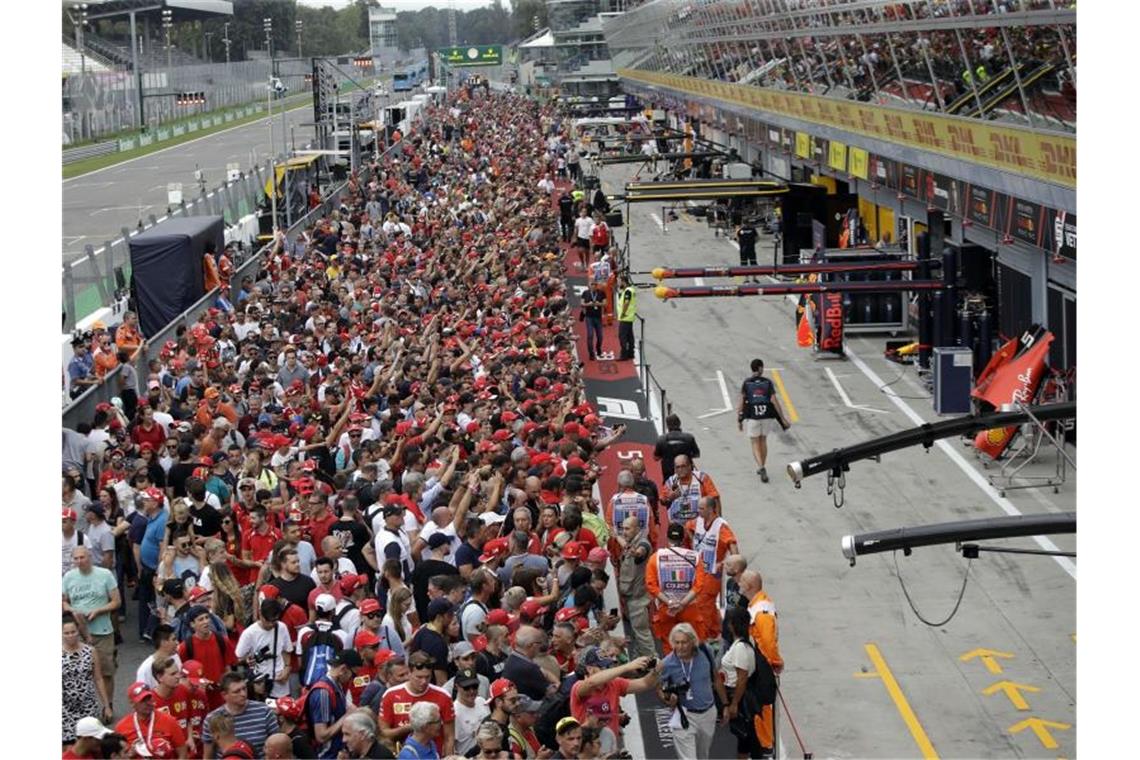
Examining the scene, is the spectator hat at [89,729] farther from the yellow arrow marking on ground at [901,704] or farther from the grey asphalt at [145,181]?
the grey asphalt at [145,181]

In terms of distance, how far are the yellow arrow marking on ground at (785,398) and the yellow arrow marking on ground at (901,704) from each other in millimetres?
10144

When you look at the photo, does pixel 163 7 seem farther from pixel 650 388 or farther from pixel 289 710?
pixel 289 710

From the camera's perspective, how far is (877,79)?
1316 inches

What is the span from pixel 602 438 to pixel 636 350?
42.1 feet

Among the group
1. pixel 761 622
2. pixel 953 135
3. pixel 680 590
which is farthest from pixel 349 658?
pixel 953 135

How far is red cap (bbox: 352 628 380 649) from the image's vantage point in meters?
11.1

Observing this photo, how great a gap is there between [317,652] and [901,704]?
5.46m

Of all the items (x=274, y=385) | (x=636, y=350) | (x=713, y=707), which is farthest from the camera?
(x=636, y=350)

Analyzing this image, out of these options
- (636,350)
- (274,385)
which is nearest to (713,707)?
(274,385)

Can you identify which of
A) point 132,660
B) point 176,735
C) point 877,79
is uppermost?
point 877,79

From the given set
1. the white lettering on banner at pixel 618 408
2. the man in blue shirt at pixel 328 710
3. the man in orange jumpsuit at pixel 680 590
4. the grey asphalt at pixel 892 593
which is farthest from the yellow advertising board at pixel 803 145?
the man in blue shirt at pixel 328 710

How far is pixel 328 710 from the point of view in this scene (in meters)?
10.5

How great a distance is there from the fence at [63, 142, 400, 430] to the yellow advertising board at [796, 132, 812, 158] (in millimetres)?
11363
